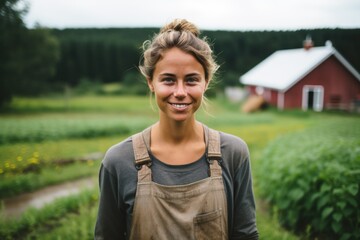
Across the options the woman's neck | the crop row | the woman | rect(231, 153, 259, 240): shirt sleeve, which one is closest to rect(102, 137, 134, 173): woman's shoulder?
the woman

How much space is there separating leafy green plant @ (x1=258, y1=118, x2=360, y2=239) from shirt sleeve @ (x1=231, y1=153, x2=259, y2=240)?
213 centimetres

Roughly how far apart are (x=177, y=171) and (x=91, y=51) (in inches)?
2285

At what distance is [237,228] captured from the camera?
2135 mm

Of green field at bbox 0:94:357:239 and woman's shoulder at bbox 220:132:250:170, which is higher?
woman's shoulder at bbox 220:132:250:170

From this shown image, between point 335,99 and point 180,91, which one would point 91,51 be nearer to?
point 335,99

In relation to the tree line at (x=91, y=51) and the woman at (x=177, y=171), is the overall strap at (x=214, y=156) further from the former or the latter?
the tree line at (x=91, y=51)

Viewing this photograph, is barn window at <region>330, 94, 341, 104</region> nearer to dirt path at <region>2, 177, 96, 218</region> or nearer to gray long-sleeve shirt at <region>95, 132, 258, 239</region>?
dirt path at <region>2, 177, 96, 218</region>

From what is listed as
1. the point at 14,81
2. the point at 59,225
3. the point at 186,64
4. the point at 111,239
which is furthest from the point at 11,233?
the point at 14,81

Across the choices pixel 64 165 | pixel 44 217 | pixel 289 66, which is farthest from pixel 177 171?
pixel 289 66

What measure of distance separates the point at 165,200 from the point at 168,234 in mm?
213

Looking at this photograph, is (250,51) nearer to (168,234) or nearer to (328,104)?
(328,104)

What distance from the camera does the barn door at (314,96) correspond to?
75.9ft

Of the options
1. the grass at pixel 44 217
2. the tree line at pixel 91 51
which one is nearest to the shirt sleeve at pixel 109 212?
the grass at pixel 44 217

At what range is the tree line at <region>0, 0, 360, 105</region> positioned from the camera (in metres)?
18.7
